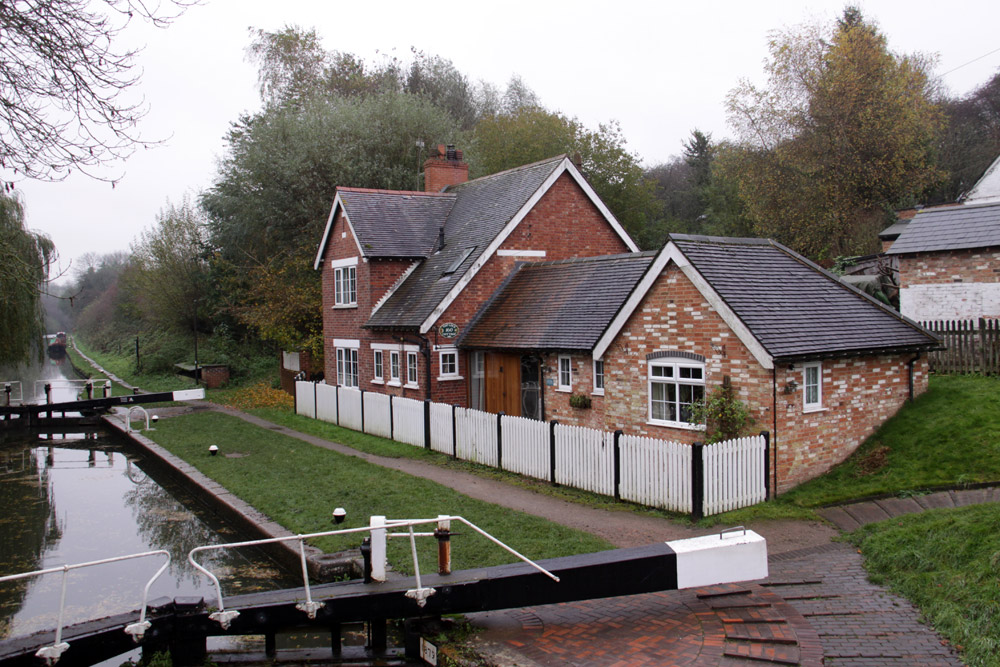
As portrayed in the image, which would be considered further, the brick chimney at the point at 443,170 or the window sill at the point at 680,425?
the brick chimney at the point at 443,170

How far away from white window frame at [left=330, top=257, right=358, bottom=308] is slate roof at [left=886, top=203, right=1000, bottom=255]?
1597 centimetres

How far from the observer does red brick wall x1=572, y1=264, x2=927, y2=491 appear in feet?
40.3

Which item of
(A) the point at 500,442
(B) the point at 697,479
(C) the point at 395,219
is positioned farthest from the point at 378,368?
(B) the point at 697,479

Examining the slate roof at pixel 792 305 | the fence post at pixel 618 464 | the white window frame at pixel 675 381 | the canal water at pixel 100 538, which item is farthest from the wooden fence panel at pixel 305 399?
the slate roof at pixel 792 305

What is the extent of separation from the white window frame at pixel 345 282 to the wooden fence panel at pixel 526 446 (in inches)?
413

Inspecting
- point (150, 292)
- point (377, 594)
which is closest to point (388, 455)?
point (377, 594)

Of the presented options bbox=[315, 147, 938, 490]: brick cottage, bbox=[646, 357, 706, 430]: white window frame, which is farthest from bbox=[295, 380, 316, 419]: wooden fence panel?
bbox=[646, 357, 706, 430]: white window frame

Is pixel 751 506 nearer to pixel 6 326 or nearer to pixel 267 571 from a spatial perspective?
pixel 267 571

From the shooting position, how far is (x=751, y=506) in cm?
1187

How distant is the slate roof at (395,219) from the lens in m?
23.6

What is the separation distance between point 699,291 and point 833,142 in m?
25.5

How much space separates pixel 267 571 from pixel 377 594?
449 cm

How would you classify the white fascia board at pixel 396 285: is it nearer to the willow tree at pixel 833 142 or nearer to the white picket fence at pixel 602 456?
the white picket fence at pixel 602 456

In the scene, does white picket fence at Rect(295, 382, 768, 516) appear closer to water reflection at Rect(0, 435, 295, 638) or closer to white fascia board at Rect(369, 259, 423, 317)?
white fascia board at Rect(369, 259, 423, 317)
